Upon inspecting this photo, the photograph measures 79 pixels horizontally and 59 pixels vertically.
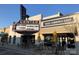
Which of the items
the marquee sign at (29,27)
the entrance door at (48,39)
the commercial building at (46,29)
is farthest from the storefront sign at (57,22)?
the entrance door at (48,39)

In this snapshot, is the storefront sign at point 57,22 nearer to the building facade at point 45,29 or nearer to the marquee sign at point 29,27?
the building facade at point 45,29

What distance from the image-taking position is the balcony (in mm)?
30016

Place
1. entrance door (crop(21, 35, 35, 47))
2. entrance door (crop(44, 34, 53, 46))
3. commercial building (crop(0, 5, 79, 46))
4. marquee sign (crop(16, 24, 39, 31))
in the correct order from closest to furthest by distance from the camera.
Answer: commercial building (crop(0, 5, 79, 46)), entrance door (crop(44, 34, 53, 46)), marquee sign (crop(16, 24, 39, 31)), entrance door (crop(21, 35, 35, 47))

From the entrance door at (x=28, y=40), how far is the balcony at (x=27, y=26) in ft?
3.23

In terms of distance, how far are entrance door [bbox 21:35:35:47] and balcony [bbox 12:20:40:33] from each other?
0.98 m

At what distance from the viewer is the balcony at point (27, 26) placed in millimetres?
30016

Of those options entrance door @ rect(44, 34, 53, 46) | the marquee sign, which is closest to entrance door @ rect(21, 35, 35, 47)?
the marquee sign

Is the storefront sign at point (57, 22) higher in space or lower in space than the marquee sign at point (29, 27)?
higher

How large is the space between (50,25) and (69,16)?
328cm

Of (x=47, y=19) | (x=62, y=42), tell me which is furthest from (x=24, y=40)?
(x=62, y=42)

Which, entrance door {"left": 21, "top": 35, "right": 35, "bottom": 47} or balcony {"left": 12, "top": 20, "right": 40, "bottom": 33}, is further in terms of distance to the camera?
entrance door {"left": 21, "top": 35, "right": 35, "bottom": 47}

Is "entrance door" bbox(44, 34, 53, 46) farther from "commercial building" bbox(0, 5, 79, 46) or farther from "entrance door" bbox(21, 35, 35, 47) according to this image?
"entrance door" bbox(21, 35, 35, 47)

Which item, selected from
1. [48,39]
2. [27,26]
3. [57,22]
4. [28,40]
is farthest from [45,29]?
[28,40]

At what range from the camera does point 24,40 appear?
104ft
